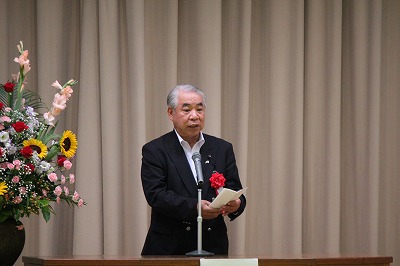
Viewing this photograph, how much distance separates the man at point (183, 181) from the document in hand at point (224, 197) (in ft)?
0.31

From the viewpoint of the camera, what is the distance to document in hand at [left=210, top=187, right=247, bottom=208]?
3.87 metres

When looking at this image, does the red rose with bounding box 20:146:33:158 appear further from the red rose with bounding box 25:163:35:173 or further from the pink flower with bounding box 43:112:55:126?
the pink flower with bounding box 43:112:55:126

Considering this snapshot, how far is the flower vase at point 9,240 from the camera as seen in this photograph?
377 centimetres

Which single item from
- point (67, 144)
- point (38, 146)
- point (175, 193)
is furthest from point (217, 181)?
point (38, 146)

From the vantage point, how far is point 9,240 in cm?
380

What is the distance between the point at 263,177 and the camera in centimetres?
625

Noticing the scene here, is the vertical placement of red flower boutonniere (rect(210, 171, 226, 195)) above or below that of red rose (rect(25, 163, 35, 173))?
below

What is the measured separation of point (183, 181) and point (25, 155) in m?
0.95

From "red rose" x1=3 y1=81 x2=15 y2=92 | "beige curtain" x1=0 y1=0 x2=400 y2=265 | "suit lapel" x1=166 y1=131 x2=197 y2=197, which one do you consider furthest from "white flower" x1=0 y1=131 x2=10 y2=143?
"beige curtain" x1=0 y1=0 x2=400 y2=265

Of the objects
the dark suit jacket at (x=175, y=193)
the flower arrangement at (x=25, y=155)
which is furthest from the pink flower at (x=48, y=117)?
the dark suit jacket at (x=175, y=193)

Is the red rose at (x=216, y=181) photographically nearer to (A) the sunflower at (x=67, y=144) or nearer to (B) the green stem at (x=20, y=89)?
(A) the sunflower at (x=67, y=144)

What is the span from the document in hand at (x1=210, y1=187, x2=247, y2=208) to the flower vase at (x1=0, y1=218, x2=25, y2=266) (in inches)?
38.8

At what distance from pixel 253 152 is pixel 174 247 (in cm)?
213

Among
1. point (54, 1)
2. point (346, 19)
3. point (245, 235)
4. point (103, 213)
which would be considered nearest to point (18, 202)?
point (103, 213)
